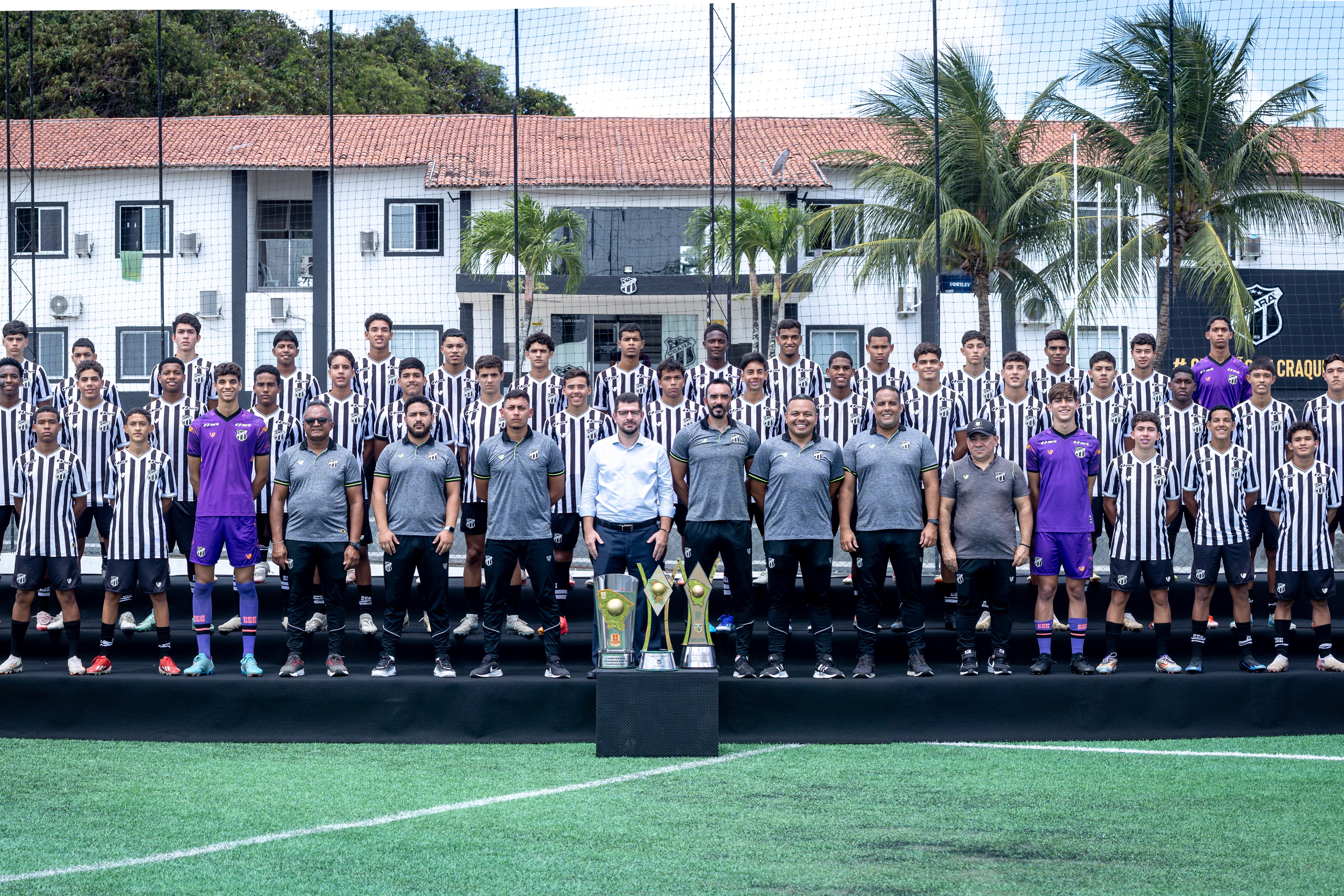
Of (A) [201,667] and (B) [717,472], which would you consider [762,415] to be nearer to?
(B) [717,472]

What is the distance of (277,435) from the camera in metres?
7.73

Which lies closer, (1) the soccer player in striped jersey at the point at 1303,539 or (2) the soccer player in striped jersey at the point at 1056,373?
(1) the soccer player in striped jersey at the point at 1303,539

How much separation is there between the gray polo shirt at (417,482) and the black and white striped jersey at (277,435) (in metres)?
0.84

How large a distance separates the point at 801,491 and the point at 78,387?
4.72 metres

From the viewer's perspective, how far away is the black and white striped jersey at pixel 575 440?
7.82m

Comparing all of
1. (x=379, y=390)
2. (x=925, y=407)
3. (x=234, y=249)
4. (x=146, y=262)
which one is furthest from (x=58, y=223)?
(x=925, y=407)

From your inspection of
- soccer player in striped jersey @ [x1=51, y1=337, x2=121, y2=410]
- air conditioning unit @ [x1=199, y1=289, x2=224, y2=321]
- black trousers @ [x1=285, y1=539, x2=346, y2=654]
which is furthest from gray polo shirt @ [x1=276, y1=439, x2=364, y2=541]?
air conditioning unit @ [x1=199, y1=289, x2=224, y2=321]

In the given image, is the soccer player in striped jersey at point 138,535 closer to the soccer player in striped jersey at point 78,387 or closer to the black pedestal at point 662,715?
the soccer player in striped jersey at point 78,387

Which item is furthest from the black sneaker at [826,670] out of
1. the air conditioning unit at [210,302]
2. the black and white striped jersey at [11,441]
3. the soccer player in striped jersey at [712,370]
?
the air conditioning unit at [210,302]

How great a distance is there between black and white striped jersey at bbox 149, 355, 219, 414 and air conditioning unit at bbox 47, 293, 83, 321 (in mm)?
8820

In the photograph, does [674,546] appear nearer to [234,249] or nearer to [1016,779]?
[1016,779]

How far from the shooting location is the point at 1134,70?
1380cm

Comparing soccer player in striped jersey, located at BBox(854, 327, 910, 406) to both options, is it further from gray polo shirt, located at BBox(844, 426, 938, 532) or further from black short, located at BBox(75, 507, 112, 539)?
black short, located at BBox(75, 507, 112, 539)

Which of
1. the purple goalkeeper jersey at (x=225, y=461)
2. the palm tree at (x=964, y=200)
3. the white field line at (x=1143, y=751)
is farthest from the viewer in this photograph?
the palm tree at (x=964, y=200)
